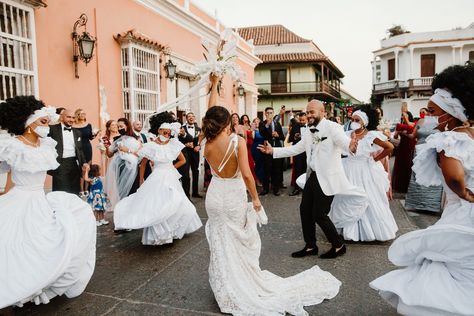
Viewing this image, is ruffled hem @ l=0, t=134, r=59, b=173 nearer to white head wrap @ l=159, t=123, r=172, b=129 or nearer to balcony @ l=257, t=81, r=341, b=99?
white head wrap @ l=159, t=123, r=172, b=129

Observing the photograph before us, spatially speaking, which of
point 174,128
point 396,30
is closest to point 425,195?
point 174,128

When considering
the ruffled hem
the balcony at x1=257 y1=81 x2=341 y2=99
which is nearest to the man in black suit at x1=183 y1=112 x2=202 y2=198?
the ruffled hem

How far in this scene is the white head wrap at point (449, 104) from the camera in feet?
8.75

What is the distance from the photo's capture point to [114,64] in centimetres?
1005

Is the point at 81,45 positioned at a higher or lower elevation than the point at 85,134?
higher

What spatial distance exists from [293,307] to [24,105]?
324cm

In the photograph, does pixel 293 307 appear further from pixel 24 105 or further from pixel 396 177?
pixel 396 177

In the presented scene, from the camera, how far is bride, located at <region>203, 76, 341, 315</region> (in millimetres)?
3414

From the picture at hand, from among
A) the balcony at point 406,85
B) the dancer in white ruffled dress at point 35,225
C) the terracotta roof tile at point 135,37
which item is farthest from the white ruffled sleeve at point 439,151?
the balcony at point 406,85

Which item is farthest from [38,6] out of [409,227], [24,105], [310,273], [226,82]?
[226,82]

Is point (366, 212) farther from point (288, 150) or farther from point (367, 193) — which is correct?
point (288, 150)

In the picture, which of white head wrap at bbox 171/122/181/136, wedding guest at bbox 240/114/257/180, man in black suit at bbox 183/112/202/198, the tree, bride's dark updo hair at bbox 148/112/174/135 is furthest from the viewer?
the tree

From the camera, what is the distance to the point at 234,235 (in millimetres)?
3520

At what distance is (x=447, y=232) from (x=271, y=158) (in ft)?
23.0
